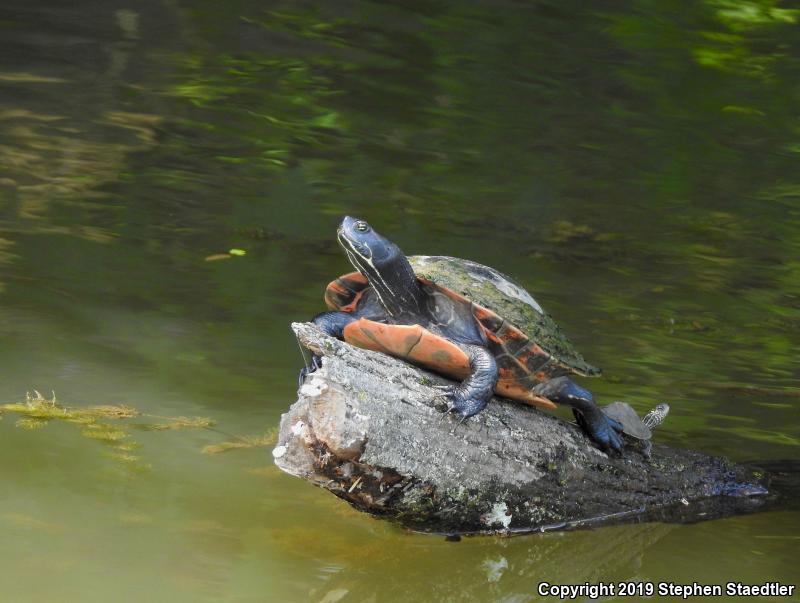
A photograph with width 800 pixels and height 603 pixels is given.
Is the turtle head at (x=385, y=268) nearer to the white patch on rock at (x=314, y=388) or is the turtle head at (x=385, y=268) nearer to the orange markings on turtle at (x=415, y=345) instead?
the orange markings on turtle at (x=415, y=345)

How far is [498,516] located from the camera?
11.6 feet

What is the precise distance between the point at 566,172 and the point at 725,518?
10.1ft

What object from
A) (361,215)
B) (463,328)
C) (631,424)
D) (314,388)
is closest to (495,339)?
(463,328)

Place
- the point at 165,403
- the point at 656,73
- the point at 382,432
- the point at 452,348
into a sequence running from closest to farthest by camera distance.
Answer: the point at 382,432, the point at 452,348, the point at 656,73, the point at 165,403

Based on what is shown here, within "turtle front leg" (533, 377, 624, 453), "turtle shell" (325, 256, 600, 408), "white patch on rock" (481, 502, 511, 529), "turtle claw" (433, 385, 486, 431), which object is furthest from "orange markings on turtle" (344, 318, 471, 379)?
"white patch on rock" (481, 502, 511, 529)

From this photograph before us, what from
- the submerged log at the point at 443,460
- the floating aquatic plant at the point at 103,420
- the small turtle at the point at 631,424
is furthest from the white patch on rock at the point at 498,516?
the floating aquatic plant at the point at 103,420

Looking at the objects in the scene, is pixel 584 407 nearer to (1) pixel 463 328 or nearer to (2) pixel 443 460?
(1) pixel 463 328

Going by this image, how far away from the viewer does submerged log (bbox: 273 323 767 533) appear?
3.03 m

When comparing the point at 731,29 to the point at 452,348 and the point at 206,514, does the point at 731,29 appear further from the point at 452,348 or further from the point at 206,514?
the point at 206,514

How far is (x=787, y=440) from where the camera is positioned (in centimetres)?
653

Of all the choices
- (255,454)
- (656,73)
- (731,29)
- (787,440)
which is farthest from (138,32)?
(787,440)

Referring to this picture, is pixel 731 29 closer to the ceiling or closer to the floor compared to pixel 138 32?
closer to the ceiling

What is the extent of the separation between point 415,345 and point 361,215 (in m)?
4.25

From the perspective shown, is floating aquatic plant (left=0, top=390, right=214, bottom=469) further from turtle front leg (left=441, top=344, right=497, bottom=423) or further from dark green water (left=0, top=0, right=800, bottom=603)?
turtle front leg (left=441, top=344, right=497, bottom=423)
